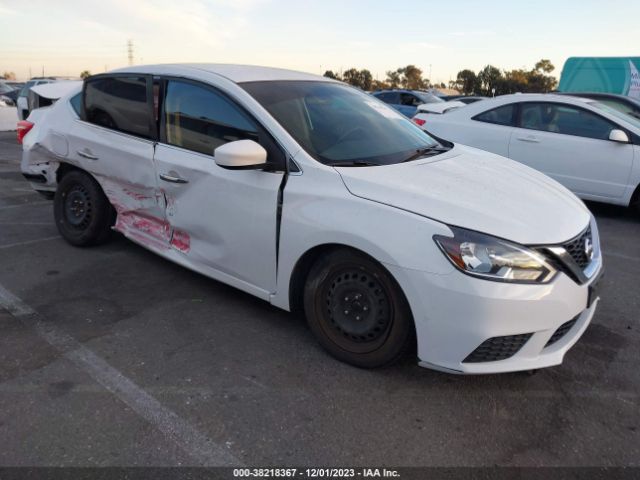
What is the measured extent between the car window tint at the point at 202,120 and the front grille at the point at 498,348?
177cm

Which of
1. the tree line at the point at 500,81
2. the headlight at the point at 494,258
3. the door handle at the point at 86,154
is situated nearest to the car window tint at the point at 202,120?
the door handle at the point at 86,154

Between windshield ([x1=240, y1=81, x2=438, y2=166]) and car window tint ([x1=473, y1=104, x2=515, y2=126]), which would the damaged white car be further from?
car window tint ([x1=473, y1=104, x2=515, y2=126])

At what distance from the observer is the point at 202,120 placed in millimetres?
3586

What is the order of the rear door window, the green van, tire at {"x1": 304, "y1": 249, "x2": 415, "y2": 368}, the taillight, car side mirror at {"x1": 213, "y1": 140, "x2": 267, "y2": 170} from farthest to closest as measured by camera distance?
1. the rear door window
2. the green van
3. the taillight
4. car side mirror at {"x1": 213, "y1": 140, "x2": 267, "y2": 170}
5. tire at {"x1": 304, "y1": 249, "x2": 415, "y2": 368}

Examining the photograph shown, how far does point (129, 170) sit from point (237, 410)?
2231 mm

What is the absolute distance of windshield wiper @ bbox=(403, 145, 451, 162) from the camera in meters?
3.38

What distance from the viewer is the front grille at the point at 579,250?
265 centimetres

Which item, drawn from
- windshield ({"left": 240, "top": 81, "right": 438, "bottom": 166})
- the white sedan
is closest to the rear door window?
the white sedan

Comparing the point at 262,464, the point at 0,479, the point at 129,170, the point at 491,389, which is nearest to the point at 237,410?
→ the point at 262,464

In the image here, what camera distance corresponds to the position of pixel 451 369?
102 inches

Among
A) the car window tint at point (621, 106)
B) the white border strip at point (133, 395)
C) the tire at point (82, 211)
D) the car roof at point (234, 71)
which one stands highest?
the car roof at point (234, 71)

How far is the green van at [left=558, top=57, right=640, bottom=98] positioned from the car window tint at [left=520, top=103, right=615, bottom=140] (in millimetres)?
9607

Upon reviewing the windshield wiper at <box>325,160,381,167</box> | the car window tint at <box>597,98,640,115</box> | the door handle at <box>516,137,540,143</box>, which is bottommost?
the door handle at <box>516,137,540,143</box>

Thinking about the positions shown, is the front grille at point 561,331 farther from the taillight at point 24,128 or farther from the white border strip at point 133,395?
the taillight at point 24,128
